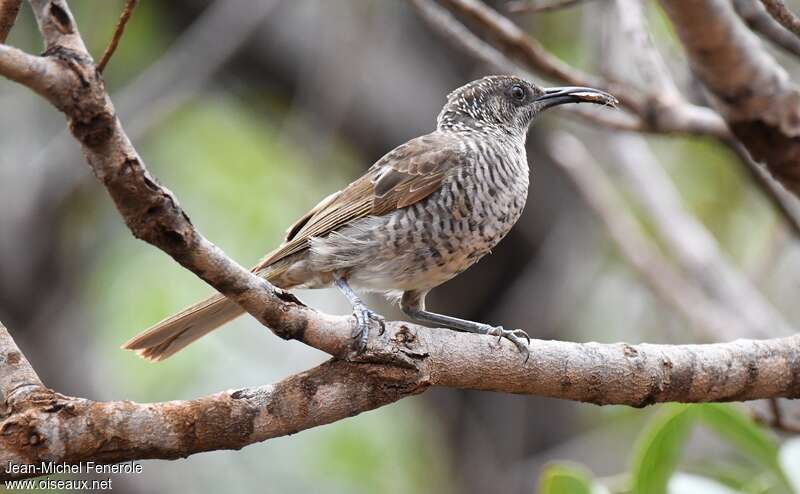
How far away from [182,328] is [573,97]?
63.5 inches

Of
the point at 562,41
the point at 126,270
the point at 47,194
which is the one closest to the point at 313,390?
the point at 47,194

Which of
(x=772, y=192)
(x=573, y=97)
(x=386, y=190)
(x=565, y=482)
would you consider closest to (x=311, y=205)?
(x=386, y=190)

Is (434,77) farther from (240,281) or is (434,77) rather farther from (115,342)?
(240,281)

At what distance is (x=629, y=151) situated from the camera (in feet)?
18.1

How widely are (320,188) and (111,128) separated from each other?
13.7 ft

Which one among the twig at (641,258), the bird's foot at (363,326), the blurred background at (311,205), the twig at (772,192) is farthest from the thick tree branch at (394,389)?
the twig at (641,258)

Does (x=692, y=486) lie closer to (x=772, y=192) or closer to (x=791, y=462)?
(x=791, y=462)

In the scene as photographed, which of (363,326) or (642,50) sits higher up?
(363,326)

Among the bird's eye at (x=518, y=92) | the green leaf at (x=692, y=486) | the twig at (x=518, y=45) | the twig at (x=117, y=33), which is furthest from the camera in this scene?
the bird's eye at (x=518, y=92)

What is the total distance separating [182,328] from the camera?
310 cm

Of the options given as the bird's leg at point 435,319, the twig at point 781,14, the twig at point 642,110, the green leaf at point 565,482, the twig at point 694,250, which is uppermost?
the twig at point 781,14

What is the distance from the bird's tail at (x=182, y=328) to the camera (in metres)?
3.03

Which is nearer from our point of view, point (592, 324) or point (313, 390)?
point (313, 390)

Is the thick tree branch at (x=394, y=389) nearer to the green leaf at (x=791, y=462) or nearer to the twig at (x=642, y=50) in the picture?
the green leaf at (x=791, y=462)
